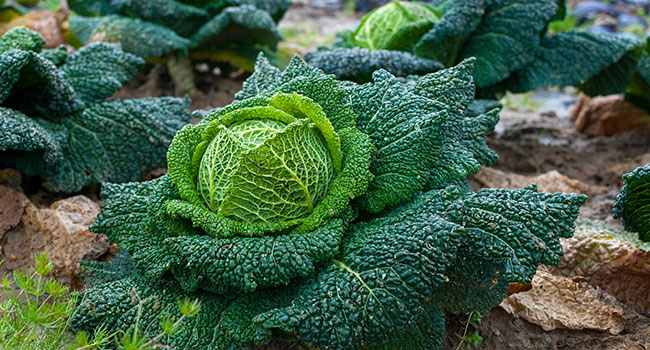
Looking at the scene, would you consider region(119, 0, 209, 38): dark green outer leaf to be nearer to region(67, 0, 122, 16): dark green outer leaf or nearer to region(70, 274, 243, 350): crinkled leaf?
region(67, 0, 122, 16): dark green outer leaf

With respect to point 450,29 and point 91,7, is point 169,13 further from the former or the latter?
point 450,29

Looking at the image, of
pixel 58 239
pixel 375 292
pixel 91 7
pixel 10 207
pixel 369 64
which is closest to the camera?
pixel 375 292

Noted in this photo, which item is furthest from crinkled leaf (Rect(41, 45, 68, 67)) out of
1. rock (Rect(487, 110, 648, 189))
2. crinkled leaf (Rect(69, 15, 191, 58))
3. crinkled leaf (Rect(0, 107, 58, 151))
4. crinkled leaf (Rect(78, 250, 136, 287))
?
rock (Rect(487, 110, 648, 189))

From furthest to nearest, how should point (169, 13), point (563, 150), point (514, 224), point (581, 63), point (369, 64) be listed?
point (563, 150) → point (169, 13) → point (581, 63) → point (369, 64) → point (514, 224)

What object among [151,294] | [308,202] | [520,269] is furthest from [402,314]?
[151,294]

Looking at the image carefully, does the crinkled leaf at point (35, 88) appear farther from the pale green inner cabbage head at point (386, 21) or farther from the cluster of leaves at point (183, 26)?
the pale green inner cabbage head at point (386, 21)

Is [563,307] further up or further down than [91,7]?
further down

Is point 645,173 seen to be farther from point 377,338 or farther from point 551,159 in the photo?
point 551,159

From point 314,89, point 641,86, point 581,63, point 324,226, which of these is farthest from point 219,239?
point 641,86
